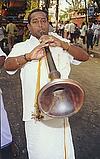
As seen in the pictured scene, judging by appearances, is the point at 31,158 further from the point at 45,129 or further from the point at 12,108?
the point at 12,108

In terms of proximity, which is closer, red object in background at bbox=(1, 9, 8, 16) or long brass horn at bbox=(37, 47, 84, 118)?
long brass horn at bbox=(37, 47, 84, 118)

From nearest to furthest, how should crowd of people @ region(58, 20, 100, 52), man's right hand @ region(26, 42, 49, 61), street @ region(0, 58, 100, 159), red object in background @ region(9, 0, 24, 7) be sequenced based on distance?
1. man's right hand @ region(26, 42, 49, 61)
2. street @ region(0, 58, 100, 159)
3. crowd of people @ region(58, 20, 100, 52)
4. red object in background @ region(9, 0, 24, 7)

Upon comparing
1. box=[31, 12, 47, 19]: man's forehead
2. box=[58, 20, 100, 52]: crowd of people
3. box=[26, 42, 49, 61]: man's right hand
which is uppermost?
box=[31, 12, 47, 19]: man's forehead

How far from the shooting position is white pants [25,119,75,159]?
114 inches

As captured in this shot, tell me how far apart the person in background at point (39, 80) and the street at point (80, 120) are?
5.39ft

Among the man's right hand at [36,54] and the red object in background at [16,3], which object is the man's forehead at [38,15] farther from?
the red object in background at [16,3]

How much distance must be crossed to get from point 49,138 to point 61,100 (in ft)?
1.25

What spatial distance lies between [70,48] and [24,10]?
61.8 feet

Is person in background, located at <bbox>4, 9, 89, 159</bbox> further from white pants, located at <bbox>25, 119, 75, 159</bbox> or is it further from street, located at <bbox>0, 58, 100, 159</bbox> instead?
street, located at <bbox>0, 58, 100, 159</bbox>

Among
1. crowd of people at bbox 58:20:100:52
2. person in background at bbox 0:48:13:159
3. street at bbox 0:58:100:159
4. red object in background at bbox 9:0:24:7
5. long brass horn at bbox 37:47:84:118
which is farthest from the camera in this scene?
red object in background at bbox 9:0:24:7

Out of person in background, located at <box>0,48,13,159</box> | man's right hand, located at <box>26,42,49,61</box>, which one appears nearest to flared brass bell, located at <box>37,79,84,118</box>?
man's right hand, located at <box>26,42,49,61</box>

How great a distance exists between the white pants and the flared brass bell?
267 mm

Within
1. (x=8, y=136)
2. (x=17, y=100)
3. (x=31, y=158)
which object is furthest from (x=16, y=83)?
(x=31, y=158)

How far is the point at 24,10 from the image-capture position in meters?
21.3
